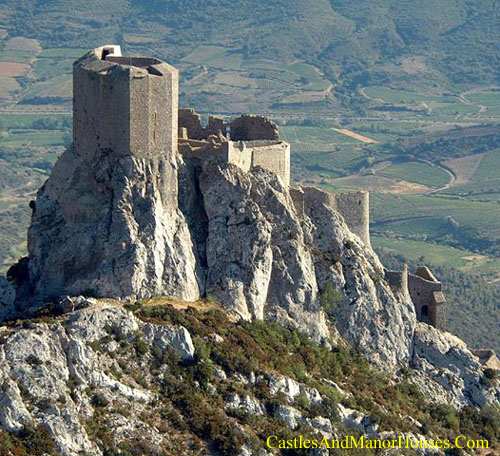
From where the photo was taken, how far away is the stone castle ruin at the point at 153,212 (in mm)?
62531

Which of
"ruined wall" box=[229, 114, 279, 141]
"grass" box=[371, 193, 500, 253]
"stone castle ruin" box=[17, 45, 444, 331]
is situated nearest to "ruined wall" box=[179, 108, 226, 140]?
"stone castle ruin" box=[17, 45, 444, 331]

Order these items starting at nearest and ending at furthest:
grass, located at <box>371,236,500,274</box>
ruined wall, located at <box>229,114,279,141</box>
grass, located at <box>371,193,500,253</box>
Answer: ruined wall, located at <box>229,114,279,141</box>, grass, located at <box>371,236,500,274</box>, grass, located at <box>371,193,500,253</box>

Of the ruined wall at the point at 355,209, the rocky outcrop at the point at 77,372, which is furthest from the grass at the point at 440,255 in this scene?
the rocky outcrop at the point at 77,372

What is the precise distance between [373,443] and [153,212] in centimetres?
1208

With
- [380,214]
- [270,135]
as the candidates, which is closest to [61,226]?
[270,135]

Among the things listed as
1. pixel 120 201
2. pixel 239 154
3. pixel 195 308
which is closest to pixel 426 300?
pixel 239 154

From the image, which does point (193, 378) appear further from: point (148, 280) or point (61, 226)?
point (61, 226)

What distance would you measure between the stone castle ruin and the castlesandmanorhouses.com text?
629 cm

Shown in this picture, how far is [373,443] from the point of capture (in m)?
62.7

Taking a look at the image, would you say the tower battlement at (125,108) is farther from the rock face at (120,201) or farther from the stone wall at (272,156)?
the stone wall at (272,156)

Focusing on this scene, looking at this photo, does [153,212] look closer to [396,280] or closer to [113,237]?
[113,237]

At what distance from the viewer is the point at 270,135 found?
7181 cm

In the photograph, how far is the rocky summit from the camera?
56531 millimetres

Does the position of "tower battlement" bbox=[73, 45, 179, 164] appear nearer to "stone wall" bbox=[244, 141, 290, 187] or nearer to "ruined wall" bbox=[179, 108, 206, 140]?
"stone wall" bbox=[244, 141, 290, 187]
